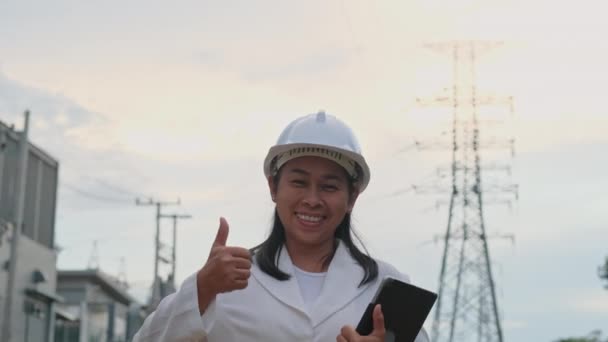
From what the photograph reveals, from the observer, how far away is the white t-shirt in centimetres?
396

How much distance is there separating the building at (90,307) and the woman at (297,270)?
4491 centimetres

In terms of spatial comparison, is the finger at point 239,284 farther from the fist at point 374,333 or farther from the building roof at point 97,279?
the building roof at point 97,279

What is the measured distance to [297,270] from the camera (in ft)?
13.3

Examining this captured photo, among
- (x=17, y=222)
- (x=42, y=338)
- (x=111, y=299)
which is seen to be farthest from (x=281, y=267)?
(x=111, y=299)

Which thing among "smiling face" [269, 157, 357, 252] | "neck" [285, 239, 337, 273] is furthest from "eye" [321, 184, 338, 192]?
"neck" [285, 239, 337, 273]

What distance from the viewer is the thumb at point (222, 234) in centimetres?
371

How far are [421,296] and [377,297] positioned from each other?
145 mm

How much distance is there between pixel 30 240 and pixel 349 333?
114 ft

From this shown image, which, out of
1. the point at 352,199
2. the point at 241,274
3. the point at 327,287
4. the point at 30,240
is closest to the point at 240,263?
the point at 241,274

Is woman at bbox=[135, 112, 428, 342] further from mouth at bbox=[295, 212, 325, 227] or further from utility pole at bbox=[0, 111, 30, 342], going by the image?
utility pole at bbox=[0, 111, 30, 342]

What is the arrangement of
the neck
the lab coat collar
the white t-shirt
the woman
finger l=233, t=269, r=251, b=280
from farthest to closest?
the neck, the white t-shirt, the lab coat collar, the woman, finger l=233, t=269, r=251, b=280

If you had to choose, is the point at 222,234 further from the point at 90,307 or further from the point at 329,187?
the point at 90,307

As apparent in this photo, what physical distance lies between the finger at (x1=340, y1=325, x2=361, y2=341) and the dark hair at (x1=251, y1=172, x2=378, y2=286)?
1.23 ft

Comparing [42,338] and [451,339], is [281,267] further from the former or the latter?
[42,338]
